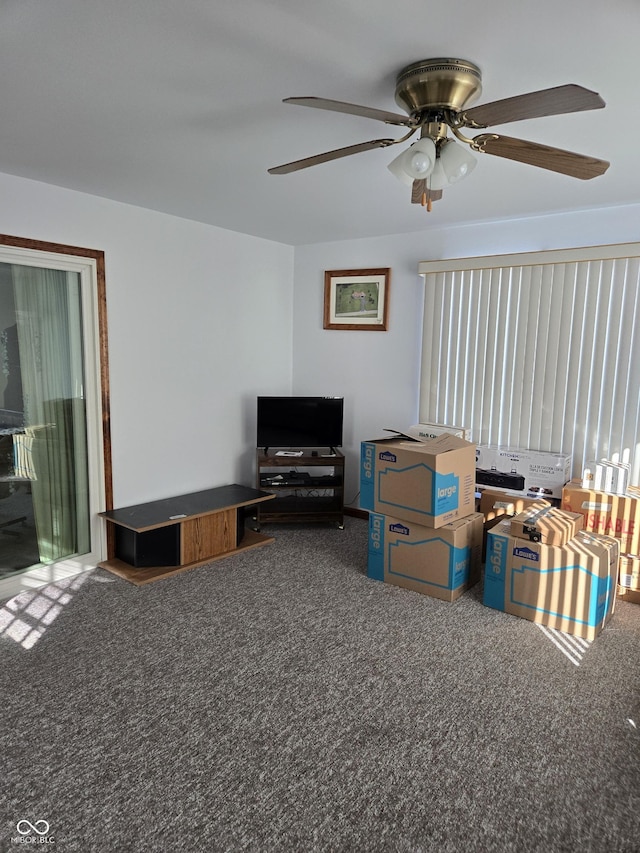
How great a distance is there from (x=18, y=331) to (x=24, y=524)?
118cm

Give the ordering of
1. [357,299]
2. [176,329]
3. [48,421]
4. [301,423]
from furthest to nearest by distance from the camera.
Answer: [357,299] < [301,423] < [176,329] < [48,421]

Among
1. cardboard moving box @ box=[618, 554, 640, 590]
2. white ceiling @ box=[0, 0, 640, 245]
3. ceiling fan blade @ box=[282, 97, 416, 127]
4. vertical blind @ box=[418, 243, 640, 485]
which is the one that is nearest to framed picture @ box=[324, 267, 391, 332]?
vertical blind @ box=[418, 243, 640, 485]

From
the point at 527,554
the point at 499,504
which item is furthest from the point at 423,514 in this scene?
the point at 499,504

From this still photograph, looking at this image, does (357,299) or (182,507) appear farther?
(357,299)

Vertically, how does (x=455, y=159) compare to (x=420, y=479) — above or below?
above

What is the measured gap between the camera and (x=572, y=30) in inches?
63.3

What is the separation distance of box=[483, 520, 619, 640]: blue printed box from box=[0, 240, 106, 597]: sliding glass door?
8.49 ft

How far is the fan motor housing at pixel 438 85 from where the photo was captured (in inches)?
70.4

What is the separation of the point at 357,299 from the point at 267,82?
9.45ft

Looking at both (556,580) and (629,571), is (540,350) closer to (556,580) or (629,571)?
(629,571)

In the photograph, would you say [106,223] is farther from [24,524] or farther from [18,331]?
[24,524]

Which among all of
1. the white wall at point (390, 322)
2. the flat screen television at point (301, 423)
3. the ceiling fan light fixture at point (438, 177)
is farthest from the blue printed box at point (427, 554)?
the ceiling fan light fixture at point (438, 177)

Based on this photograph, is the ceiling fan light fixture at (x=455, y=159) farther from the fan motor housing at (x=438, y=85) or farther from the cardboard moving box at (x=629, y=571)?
the cardboard moving box at (x=629, y=571)

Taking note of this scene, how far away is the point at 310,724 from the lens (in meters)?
2.21
